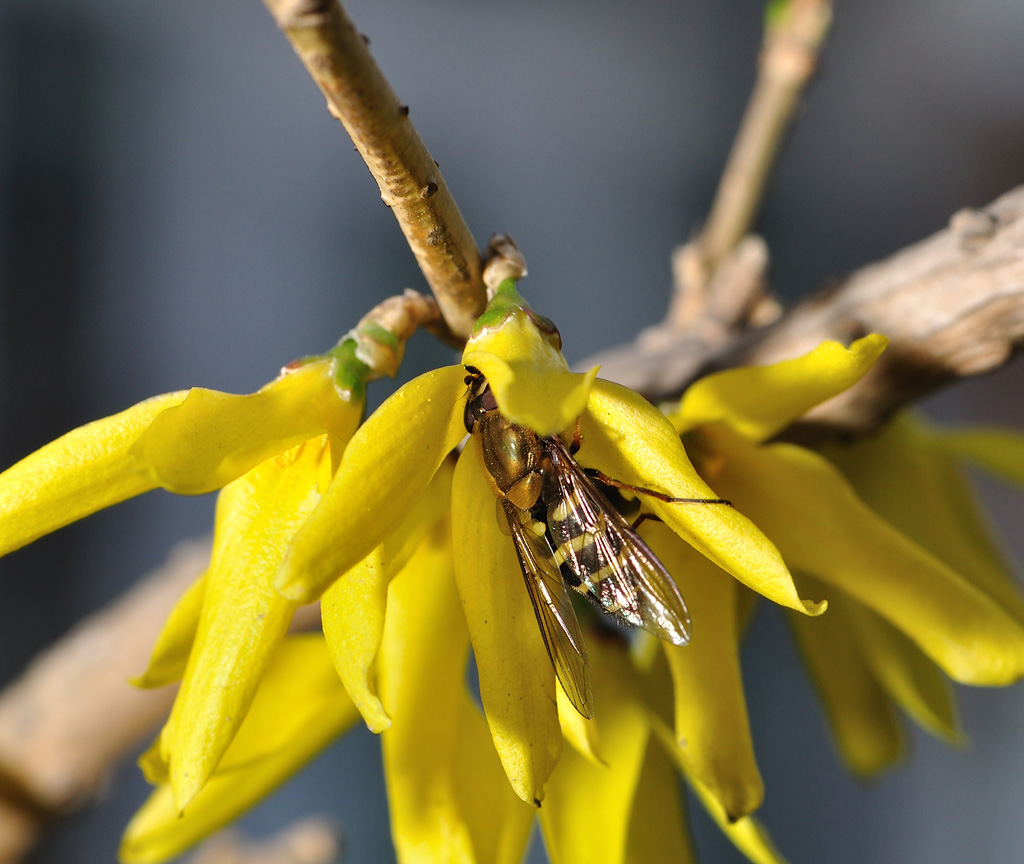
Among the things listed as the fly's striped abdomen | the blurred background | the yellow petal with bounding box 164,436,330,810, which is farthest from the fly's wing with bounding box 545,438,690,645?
the blurred background

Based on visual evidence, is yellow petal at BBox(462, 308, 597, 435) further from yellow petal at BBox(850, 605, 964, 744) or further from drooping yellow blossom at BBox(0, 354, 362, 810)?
yellow petal at BBox(850, 605, 964, 744)

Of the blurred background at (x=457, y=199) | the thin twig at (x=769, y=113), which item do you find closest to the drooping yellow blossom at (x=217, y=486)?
the thin twig at (x=769, y=113)

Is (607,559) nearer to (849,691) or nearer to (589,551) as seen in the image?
(589,551)

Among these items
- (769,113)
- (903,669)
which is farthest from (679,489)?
(769,113)

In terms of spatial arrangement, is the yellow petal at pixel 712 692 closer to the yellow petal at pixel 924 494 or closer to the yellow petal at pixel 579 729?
the yellow petal at pixel 579 729

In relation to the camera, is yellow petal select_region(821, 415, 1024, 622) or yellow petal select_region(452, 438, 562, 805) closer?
yellow petal select_region(452, 438, 562, 805)

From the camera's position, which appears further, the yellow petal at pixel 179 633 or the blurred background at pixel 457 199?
the blurred background at pixel 457 199
